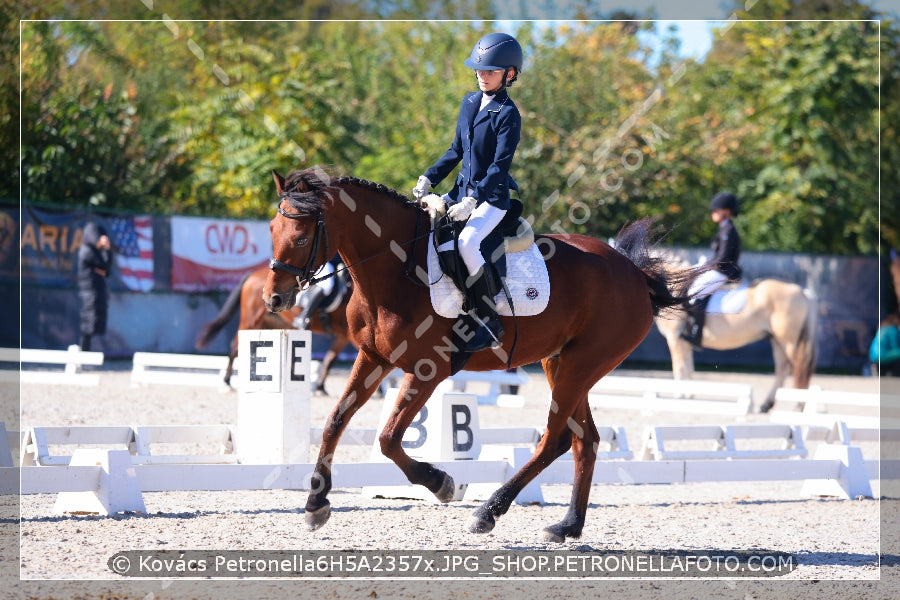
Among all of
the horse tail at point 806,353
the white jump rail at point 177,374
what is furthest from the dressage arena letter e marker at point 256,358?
the horse tail at point 806,353

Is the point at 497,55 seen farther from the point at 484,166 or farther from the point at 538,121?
the point at 538,121

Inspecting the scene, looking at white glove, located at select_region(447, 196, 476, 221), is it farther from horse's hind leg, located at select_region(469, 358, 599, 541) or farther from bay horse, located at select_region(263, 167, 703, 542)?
horse's hind leg, located at select_region(469, 358, 599, 541)

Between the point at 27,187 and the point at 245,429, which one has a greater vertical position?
the point at 27,187

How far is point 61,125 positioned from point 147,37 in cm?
1083

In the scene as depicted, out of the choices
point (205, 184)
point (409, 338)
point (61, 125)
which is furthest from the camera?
point (205, 184)

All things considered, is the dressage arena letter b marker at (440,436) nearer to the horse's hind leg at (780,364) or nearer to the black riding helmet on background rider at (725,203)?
the black riding helmet on background rider at (725,203)

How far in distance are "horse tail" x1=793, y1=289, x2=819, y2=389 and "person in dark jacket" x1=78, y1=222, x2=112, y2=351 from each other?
34.0ft

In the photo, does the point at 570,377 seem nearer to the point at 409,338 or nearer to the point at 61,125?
the point at 409,338

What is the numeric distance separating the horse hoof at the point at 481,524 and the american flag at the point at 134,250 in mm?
13717

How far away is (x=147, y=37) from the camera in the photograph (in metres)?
29.2

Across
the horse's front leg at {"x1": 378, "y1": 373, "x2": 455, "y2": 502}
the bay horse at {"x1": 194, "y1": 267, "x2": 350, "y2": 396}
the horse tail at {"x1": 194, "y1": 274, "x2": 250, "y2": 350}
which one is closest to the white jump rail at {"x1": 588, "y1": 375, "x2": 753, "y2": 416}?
the bay horse at {"x1": 194, "y1": 267, "x2": 350, "y2": 396}

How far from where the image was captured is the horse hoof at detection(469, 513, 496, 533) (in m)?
5.72

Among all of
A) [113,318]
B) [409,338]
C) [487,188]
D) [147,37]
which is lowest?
[113,318]

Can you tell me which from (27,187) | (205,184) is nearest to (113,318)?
(27,187)
